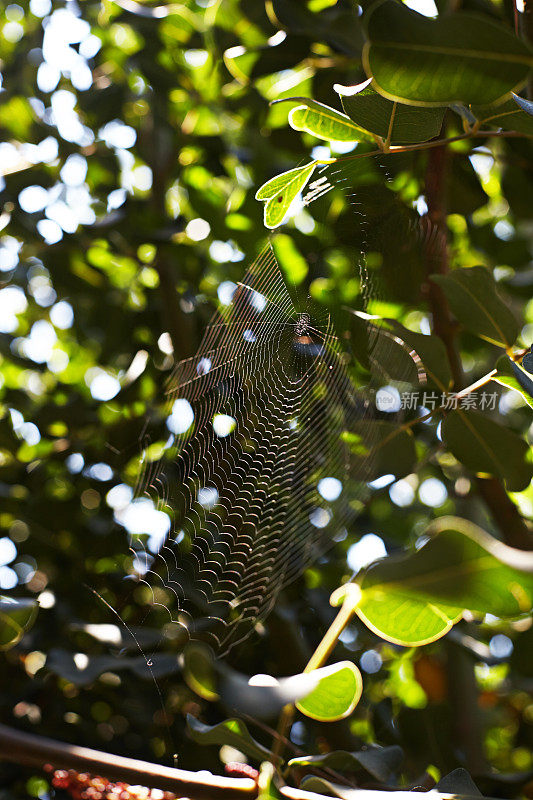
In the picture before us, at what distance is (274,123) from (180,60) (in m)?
0.40

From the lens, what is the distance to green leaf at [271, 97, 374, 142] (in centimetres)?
43

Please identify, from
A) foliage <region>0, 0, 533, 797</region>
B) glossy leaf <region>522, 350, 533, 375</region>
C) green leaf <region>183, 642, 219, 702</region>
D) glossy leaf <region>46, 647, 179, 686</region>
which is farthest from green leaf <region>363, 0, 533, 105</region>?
glossy leaf <region>46, 647, 179, 686</region>

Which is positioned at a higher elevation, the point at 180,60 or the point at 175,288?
the point at 180,60

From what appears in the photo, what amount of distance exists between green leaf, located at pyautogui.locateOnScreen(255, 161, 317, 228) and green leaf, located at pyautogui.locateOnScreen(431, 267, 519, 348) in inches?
5.3

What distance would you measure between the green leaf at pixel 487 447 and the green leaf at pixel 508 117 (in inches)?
8.4

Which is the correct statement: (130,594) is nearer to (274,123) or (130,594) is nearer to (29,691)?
(29,691)

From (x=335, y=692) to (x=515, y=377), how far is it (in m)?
0.22

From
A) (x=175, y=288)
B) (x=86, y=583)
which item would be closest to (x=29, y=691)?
(x=86, y=583)

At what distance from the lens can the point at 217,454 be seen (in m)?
0.94

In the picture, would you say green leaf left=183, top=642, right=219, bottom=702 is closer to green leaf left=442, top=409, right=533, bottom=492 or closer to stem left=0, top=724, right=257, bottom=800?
stem left=0, top=724, right=257, bottom=800

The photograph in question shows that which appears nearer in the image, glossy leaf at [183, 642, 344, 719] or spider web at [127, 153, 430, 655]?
glossy leaf at [183, 642, 344, 719]

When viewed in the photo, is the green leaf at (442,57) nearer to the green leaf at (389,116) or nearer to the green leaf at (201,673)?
the green leaf at (389,116)

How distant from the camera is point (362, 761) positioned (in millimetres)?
541

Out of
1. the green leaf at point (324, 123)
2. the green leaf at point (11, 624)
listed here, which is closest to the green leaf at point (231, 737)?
the green leaf at point (11, 624)
